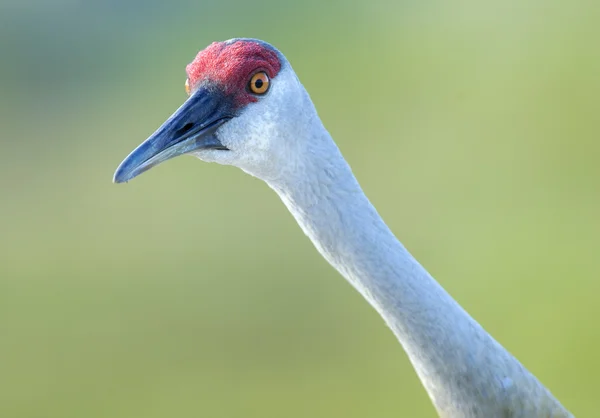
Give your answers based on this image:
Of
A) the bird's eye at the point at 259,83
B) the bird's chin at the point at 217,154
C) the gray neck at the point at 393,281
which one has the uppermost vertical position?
the bird's eye at the point at 259,83

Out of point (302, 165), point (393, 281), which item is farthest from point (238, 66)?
point (393, 281)

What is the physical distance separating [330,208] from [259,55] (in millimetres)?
235

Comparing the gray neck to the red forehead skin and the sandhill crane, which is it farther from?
the red forehead skin

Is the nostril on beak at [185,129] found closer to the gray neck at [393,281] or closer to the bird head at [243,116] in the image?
the bird head at [243,116]

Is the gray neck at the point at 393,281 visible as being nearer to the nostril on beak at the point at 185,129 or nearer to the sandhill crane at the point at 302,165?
the sandhill crane at the point at 302,165

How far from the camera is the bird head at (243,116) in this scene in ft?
3.09

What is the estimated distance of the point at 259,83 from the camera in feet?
3.11

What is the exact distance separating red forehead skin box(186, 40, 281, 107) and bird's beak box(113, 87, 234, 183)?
0.7 inches

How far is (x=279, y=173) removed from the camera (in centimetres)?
95

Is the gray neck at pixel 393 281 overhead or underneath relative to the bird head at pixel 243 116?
underneath

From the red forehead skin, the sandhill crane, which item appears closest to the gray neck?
the sandhill crane

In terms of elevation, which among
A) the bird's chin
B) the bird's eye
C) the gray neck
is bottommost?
the gray neck

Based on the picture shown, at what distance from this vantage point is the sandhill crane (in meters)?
0.94

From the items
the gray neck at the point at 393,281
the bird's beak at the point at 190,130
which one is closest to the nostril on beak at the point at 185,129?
the bird's beak at the point at 190,130
